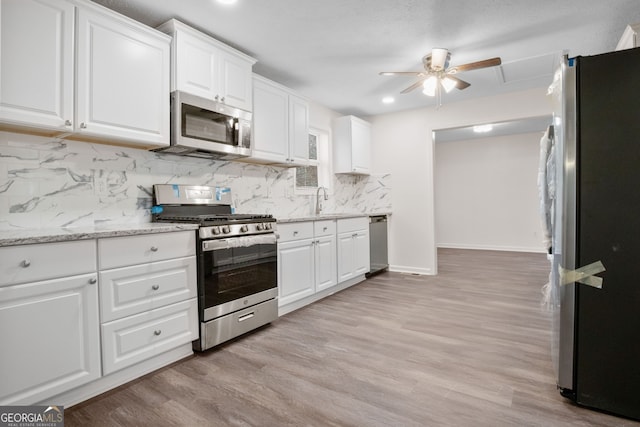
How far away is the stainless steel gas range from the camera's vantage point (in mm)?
2293

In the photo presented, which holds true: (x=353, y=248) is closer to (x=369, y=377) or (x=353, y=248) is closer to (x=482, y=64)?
(x=369, y=377)

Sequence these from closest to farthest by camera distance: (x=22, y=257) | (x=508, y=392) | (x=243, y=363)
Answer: (x=22, y=257) < (x=508, y=392) < (x=243, y=363)

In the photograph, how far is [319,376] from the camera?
6.57ft

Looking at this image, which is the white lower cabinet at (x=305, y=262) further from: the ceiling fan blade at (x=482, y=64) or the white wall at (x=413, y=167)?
the ceiling fan blade at (x=482, y=64)

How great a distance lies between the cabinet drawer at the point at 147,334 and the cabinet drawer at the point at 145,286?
5cm

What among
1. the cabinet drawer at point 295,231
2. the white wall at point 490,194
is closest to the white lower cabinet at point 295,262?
the cabinet drawer at point 295,231

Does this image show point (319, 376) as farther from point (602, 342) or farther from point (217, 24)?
point (217, 24)

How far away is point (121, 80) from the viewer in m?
2.17

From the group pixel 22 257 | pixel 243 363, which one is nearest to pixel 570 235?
pixel 243 363

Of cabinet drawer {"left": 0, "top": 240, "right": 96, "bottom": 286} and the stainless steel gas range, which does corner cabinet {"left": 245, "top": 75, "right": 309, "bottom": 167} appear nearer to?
the stainless steel gas range

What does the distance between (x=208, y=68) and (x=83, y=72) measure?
2.94 feet

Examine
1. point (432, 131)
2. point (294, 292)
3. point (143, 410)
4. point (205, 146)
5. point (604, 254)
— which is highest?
point (432, 131)

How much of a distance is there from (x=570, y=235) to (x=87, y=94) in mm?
2839

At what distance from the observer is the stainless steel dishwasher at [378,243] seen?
470 cm
